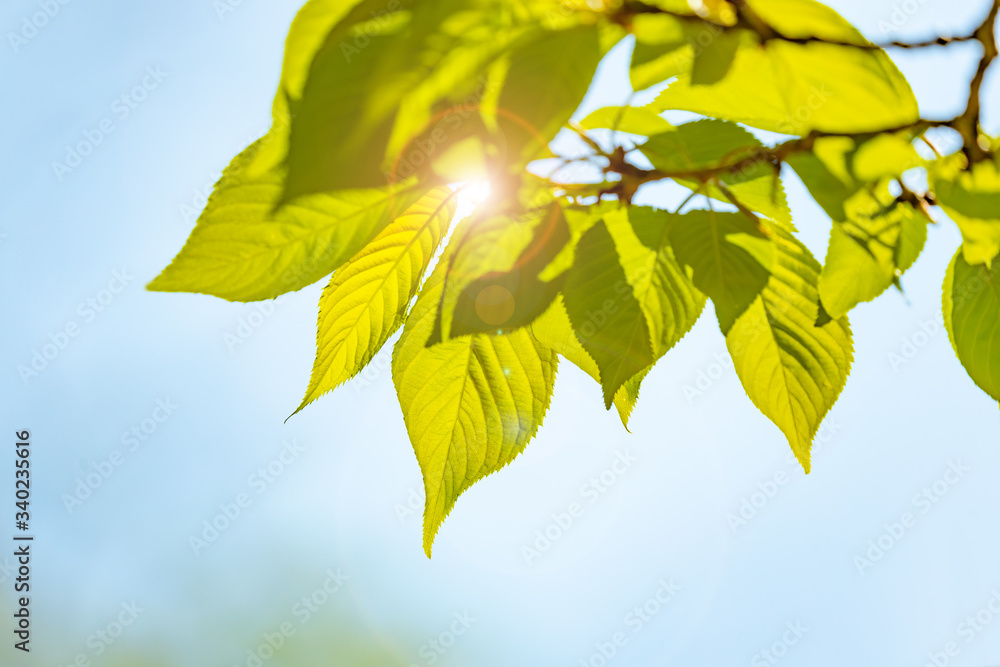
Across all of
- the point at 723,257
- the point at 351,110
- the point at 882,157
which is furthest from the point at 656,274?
the point at 351,110

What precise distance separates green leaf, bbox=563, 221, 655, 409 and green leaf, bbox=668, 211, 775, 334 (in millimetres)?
48

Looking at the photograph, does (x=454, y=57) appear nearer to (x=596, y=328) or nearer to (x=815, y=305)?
(x=596, y=328)

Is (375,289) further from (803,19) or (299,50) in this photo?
(803,19)

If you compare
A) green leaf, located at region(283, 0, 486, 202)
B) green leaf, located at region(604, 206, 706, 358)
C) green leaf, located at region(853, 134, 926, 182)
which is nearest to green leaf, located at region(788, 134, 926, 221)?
green leaf, located at region(853, 134, 926, 182)

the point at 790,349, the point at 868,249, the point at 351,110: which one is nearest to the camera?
the point at 351,110

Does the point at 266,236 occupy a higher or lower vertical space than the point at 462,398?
higher

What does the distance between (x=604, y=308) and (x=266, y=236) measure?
212 millimetres

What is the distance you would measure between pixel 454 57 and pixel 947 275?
1.28 feet

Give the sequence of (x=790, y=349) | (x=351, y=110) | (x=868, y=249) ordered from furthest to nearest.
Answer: (x=790, y=349) → (x=868, y=249) → (x=351, y=110)

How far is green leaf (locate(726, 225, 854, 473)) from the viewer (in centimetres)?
49

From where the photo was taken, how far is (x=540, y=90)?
0.96 feet

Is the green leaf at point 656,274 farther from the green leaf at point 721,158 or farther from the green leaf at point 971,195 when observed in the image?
the green leaf at point 971,195

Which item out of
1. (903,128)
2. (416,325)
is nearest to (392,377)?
(416,325)

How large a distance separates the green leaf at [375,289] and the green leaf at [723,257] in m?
0.17
